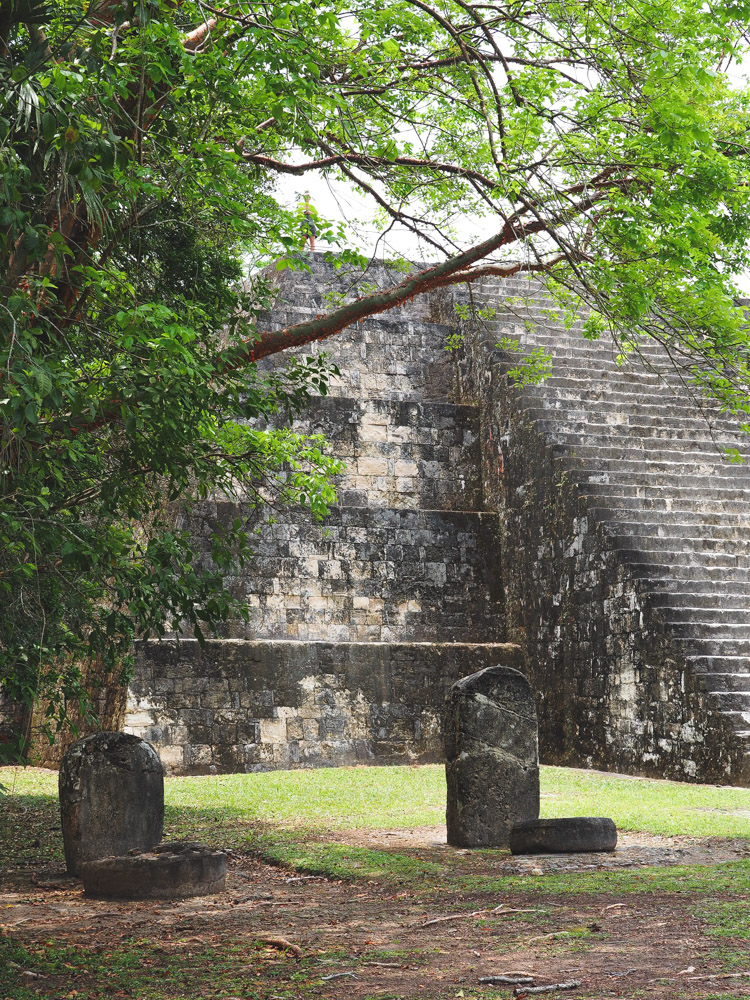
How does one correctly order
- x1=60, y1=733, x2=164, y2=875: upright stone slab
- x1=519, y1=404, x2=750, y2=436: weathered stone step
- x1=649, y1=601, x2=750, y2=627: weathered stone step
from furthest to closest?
x1=519, y1=404, x2=750, y2=436: weathered stone step
x1=649, y1=601, x2=750, y2=627: weathered stone step
x1=60, y1=733, x2=164, y2=875: upright stone slab

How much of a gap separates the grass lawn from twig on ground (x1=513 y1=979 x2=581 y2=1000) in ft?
0.14

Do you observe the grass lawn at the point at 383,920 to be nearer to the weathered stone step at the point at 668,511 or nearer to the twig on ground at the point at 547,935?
the twig on ground at the point at 547,935

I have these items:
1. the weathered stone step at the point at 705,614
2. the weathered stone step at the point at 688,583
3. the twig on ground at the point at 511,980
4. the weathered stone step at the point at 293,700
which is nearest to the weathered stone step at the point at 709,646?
the weathered stone step at the point at 705,614

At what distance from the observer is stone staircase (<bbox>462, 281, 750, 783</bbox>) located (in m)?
10.2

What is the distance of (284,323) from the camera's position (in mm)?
15414

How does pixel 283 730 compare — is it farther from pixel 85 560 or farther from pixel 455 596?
pixel 85 560

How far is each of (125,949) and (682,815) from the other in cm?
484

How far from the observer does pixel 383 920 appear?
532 centimetres

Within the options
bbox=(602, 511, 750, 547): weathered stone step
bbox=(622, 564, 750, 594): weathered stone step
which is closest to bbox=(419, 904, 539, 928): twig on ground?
bbox=(622, 564, 750, 594): weathered stone step

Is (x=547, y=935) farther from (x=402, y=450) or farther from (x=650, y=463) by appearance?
(x=402, y=450)

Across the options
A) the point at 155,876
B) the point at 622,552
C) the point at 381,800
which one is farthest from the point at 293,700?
the point at 155,876

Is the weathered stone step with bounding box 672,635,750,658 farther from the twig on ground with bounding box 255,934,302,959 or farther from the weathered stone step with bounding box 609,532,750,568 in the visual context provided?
the twig on ground with bounding box 255,934,302,959

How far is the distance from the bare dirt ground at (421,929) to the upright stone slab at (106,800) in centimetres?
29

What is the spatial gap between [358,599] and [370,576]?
0.32 metres
